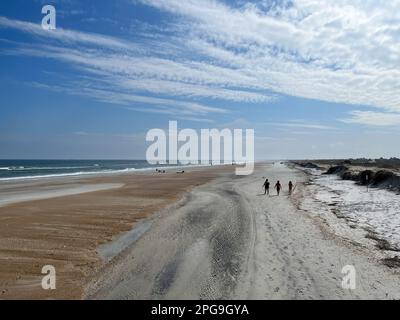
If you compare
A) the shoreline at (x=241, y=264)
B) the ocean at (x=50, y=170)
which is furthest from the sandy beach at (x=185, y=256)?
the ocean at (x=50, y=170)

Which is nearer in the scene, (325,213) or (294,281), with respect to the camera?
(294,281)

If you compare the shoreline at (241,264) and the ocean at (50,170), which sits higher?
the shoreline at (241,264)

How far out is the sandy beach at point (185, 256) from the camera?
10.1m

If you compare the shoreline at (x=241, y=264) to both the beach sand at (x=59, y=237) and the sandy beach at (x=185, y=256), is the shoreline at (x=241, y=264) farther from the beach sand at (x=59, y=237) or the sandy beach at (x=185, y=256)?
the beach sand at (x=59, y=237)

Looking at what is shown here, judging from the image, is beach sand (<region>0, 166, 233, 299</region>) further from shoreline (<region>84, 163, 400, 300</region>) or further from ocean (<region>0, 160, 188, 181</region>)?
ocean (<region>0, 160, 188, 181</region>)

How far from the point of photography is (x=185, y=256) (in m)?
13.4

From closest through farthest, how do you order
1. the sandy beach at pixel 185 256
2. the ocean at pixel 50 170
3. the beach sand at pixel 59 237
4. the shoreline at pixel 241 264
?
Answer: the shoreline at pixel 241 264, the sandy beach at pixel 185 256, the beach sand at pixel 59 237, the ocean at pixel 50 170

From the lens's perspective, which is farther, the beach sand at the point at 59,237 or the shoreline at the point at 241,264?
the beach sand at the point at 59,237

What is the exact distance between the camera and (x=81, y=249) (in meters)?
14.5

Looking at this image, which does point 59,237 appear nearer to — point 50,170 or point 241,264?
point 241,264

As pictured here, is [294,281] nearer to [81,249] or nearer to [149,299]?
[149,299]
